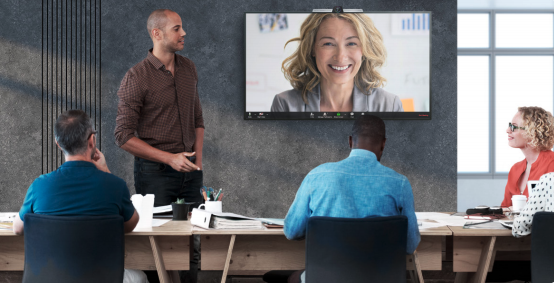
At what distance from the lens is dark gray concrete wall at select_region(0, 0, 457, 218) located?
432cm

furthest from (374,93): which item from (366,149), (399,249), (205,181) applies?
(399,249)

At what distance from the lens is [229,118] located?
172 inches

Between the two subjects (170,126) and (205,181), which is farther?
(205,181)

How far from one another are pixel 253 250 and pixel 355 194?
0.61 metres

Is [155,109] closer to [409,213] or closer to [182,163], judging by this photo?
[182,163]

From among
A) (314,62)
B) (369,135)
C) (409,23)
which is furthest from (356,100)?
(369,135)

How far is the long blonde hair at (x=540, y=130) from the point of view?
111 inches

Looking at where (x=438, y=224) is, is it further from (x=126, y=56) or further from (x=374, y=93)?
(x=126, y=56)

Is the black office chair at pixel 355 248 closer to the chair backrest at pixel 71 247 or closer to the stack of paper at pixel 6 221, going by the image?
the chair backrest at pixel 71 247

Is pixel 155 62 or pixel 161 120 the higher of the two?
pixel 155 62

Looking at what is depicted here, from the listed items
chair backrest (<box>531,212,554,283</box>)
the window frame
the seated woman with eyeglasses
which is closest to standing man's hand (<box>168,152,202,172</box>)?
chair backrest (<box>531,212,554,283</box>)

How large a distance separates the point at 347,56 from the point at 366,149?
8.54 ft

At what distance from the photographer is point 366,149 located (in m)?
1.85

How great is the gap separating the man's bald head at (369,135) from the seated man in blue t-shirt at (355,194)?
0.18 feet
